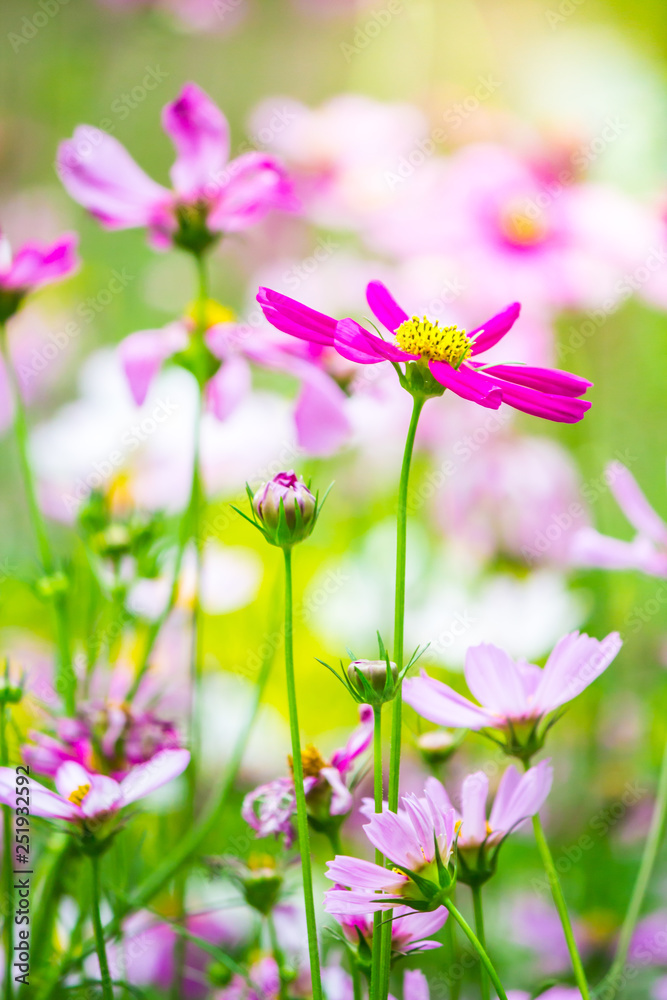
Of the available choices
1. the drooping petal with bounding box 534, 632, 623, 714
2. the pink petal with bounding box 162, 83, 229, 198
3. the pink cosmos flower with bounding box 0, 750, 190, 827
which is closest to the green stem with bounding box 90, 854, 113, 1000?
the pink cosmos flower with bounding box 0, 750, 190, 827

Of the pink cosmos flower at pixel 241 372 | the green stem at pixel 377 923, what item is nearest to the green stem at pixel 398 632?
the green stem at pixel 377 923

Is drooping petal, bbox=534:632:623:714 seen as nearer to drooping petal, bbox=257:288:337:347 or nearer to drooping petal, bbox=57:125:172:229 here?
drooping petal, bbox=257:288:337:347

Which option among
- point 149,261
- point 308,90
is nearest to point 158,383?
point 149,261

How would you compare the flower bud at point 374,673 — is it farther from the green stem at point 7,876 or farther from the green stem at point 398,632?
the green stem at point 7,876

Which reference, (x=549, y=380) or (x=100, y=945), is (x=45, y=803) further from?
(x=549, y=380)

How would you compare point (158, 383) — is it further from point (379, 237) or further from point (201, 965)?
point (201, 965)

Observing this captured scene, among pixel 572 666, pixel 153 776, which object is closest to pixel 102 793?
pixel 153 776
